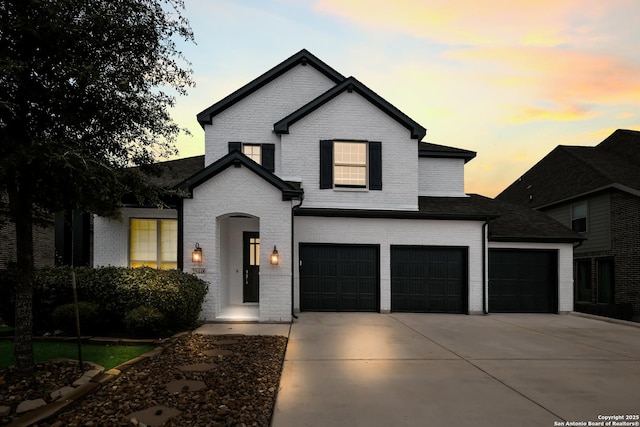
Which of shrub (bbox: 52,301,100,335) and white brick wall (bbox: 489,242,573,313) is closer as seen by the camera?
shrub (bbox: 52,301,100,335)

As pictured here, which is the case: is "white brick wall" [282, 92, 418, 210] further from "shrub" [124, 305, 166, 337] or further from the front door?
"shrub" [124, 305, 166, 337]

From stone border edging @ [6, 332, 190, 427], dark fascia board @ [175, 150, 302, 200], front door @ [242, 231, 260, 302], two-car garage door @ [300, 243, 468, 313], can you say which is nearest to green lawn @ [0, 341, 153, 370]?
stone border edging @ [6, 332, 190, 427]

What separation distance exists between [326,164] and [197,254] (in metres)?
5.70

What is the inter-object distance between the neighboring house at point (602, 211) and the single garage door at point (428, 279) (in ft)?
28.7

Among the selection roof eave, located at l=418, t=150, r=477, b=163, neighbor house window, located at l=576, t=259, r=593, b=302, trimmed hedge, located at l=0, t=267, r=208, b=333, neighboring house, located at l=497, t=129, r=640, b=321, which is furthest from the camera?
neighbor house window, located at l=576, t=259, r=593, b=302

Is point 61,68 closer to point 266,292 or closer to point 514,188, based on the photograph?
point 266,292

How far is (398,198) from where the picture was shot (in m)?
13.6

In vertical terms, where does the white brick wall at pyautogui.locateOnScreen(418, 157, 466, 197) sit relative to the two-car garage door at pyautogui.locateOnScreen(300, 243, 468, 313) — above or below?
above

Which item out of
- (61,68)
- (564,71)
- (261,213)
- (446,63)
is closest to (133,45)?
(61,68)

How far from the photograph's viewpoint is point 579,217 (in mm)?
19609

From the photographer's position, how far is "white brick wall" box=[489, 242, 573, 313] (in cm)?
1381

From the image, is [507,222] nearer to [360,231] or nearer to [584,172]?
[360,231]

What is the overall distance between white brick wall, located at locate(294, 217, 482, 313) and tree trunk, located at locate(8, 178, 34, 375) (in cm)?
823

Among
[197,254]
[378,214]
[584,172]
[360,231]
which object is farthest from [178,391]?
[584,172]
